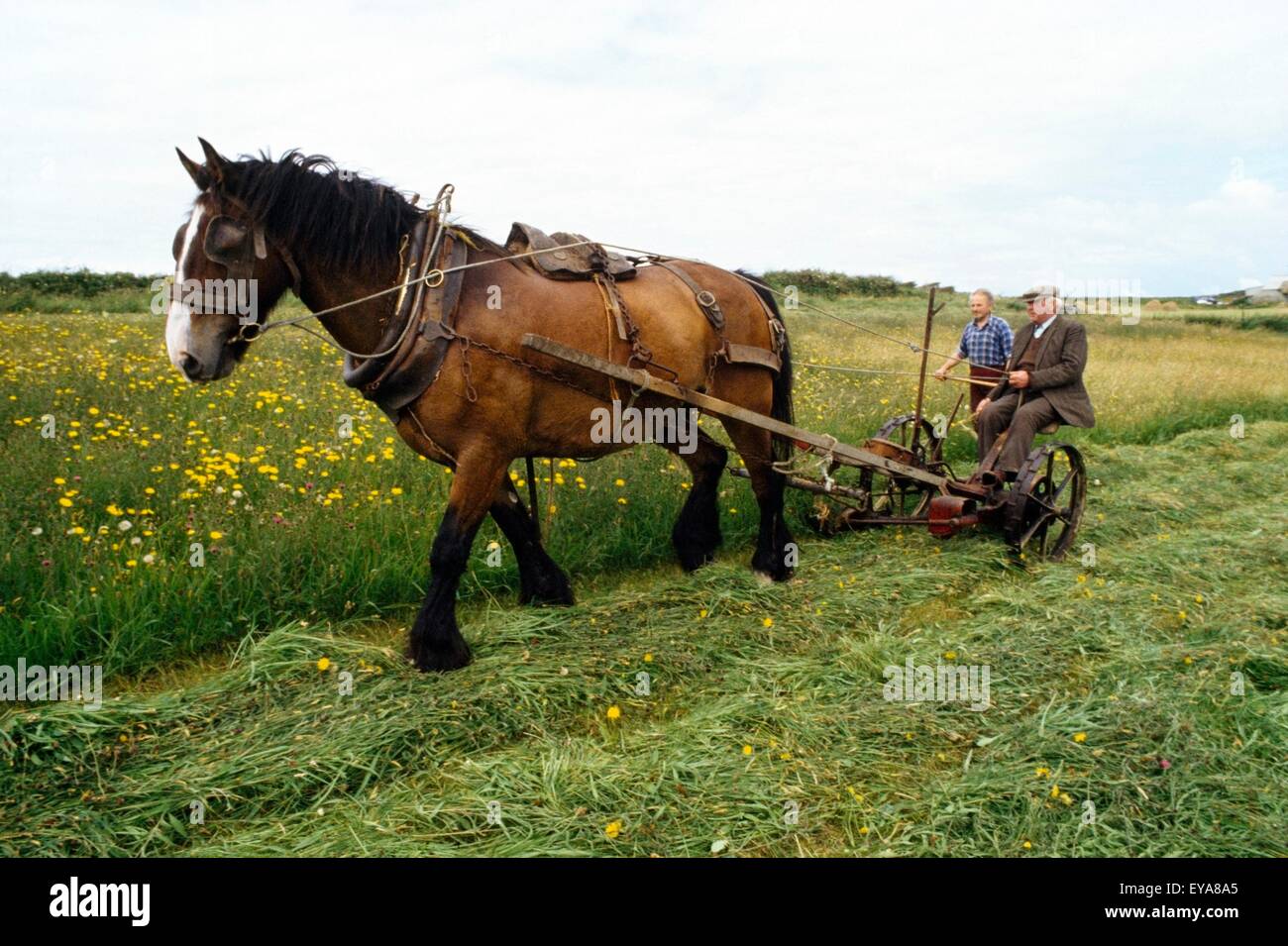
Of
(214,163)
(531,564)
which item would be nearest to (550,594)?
(531,564)

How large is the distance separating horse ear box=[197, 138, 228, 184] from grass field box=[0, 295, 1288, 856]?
7.29ft

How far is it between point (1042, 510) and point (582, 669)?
4.27 m

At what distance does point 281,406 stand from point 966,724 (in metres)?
6.80

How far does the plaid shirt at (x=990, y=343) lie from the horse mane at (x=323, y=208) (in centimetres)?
618

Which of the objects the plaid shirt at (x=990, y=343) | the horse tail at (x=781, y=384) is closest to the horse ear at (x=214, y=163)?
the horse tail at (x=781, y=384)

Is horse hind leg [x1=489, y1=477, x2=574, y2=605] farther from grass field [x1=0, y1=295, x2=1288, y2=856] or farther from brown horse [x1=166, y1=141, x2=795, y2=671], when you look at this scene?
grass field [x1=0, y1=295, x2=1288, y2=856]

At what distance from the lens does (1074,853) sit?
3.22 m

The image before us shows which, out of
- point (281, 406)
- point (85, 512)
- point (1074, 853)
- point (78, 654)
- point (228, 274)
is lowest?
point (1074, 853)

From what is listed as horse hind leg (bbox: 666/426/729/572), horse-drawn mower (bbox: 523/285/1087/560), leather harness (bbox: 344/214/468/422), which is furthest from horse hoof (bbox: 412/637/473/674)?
horse hind leg (bbox: 666/426/729/572)

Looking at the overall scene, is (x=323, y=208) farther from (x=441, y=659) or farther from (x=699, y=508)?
(x=699, y=508)

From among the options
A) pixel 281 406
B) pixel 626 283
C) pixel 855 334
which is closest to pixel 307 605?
pixel 626 283

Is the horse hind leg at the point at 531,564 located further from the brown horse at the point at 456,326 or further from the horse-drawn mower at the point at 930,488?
the horse-drawn mower at the point at 930,488

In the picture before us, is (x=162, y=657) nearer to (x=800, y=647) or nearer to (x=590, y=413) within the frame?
(x=590, y=413)

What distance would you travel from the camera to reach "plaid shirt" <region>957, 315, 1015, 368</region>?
346 inches
